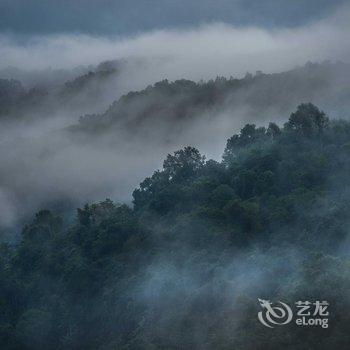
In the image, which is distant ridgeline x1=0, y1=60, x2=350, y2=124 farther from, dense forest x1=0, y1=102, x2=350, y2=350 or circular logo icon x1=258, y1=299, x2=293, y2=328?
circular logo icon x1=258, y1=299, x2=293, y2=328

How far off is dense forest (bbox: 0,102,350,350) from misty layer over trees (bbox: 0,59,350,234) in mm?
13960

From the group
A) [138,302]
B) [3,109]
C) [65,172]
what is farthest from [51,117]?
[138,302]

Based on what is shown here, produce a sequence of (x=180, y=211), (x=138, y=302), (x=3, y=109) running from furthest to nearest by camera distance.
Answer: (x=3, y=109) < (x=180, y=211) < (x=138, y=302)

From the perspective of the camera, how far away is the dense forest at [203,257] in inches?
1195

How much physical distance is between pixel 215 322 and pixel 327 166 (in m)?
15.9

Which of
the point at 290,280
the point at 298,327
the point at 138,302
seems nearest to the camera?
the point at 298,327

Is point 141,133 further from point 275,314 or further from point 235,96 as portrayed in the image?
point 275,314

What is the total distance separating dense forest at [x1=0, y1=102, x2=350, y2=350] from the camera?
3034cm

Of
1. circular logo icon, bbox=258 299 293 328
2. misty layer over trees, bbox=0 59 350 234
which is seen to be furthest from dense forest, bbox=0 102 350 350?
misty layer over trees, bbox=0 59 350 234

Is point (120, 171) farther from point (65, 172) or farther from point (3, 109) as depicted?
point (3, 109)

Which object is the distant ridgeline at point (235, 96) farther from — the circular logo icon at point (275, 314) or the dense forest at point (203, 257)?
the circular logo icon at point (275, 314)

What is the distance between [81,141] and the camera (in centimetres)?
10094

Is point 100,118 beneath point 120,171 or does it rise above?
above

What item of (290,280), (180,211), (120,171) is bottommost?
(290,280)
